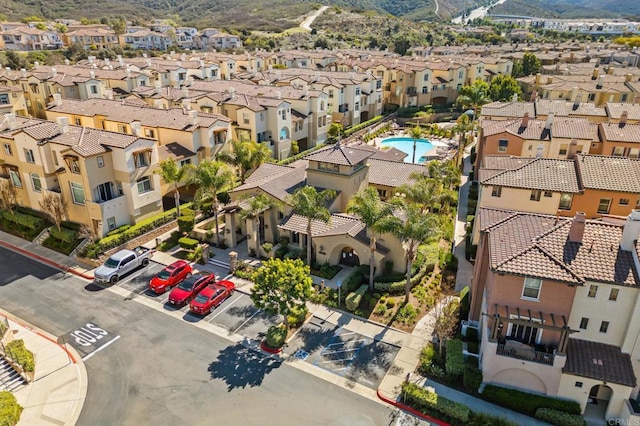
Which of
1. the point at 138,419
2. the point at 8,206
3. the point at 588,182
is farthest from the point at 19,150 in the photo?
the point at 588,182

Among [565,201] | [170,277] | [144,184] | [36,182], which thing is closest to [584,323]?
[565,201]

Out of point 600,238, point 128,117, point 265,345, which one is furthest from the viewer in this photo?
point 128,117

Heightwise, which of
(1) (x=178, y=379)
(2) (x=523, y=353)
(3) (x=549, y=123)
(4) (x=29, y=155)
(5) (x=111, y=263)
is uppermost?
(3) (x=549, y=123)

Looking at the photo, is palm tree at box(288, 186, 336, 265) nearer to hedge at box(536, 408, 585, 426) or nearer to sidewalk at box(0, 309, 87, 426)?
sidewalk at box(0, 309, 87, 426)

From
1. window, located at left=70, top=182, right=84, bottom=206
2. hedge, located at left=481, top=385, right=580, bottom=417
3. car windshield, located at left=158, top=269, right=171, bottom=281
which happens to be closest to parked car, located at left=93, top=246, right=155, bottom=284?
car windshield, located at left=158, top=269, right=171, bottom=281

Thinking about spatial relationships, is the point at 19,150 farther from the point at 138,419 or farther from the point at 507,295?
the point at 507,295

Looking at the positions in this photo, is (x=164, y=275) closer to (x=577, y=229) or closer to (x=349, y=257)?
(x=349, y=257)
